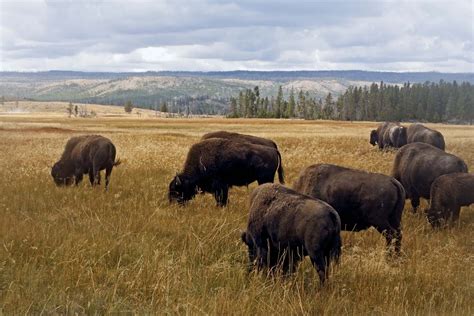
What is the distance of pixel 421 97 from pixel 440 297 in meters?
144

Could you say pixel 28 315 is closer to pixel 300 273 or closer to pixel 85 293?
pixel 85 293

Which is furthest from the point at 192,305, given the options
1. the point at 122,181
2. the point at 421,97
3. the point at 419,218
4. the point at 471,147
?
the point at 421,97

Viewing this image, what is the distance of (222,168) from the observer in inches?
505

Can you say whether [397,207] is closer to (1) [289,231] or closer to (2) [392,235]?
(2) [392,235]

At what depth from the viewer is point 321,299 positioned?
6004mm

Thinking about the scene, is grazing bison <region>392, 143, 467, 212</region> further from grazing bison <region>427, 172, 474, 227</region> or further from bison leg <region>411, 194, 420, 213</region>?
grazing bison <region>427, 172, 474, 227</region>

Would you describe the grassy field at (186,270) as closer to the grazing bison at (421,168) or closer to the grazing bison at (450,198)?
the grazing bison at (450,198)

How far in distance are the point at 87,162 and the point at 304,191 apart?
8.88 m

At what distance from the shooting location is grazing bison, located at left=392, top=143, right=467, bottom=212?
12.6 meters

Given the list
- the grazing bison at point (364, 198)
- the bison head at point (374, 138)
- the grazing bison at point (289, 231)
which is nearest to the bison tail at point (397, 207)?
the grazing bison at point (364, 198)

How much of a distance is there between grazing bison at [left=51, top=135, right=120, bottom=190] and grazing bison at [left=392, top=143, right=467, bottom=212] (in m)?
8.64

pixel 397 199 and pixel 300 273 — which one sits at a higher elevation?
pixel 397 199

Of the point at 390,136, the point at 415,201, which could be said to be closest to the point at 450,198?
the point at 415,201

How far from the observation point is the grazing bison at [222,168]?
41.3 feet
